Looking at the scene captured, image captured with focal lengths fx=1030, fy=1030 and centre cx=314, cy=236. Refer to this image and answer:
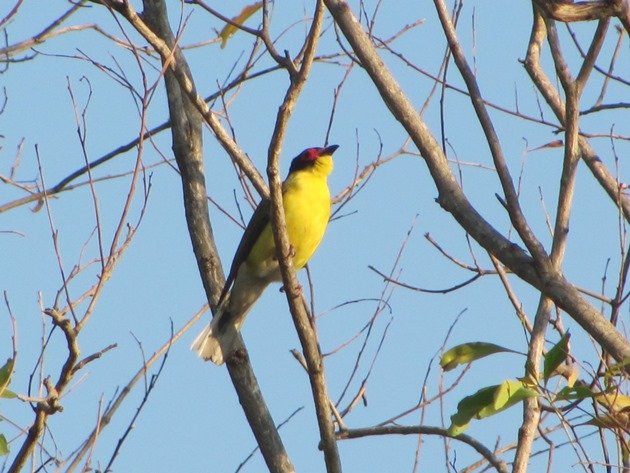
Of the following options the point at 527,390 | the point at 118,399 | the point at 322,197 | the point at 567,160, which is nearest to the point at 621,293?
the point at 567,160

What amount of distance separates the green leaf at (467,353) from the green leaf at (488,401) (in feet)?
0.73

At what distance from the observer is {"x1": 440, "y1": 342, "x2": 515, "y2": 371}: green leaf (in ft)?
10.4

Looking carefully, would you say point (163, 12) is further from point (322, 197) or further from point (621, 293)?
point (621, 293)

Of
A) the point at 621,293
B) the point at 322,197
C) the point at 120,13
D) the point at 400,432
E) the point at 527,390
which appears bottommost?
the point at 527,390

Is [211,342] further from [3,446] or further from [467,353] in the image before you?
[467,353]

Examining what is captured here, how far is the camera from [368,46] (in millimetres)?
3199

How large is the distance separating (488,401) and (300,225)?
3317 mm

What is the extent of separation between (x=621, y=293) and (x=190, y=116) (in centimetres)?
243

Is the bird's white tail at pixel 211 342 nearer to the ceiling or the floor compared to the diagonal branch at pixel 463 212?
nearer to the ceiling

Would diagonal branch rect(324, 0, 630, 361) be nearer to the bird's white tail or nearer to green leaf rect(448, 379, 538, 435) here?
green leaf rect(448, 379, 538, 435)

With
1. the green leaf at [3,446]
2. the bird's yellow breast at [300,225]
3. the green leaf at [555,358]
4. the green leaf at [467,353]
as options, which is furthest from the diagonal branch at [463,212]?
the bird's yellow breast at [300,225]

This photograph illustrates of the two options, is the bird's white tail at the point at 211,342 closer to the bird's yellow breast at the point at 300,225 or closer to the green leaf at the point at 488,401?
the bird's yellow breast at the point at 300,225

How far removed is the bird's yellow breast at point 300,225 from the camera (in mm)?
6105

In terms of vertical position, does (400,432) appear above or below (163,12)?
below
